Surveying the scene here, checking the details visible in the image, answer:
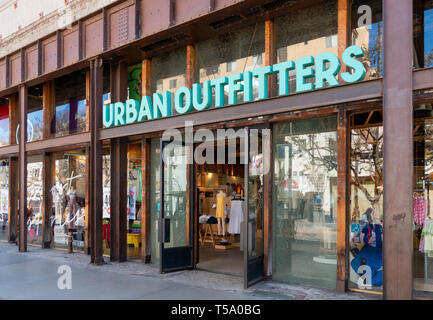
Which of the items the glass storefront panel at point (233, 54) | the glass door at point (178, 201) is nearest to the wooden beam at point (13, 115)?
the glass door at point (178, 201)

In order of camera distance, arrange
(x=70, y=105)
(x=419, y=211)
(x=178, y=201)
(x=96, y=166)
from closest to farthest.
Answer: (x=419, y=211) < (x=178, y=201) < (x=96, y=166) < (x=70, y=105)

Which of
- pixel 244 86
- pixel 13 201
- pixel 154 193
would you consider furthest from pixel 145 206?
pixel 13 201

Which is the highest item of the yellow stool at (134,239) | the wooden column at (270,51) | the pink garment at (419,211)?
the wooden column at (270,51)

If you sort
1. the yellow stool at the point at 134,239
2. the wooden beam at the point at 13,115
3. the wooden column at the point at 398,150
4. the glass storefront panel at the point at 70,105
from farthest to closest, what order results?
1. the wooden beam at the point at 13,115
2. the glass storefront panel at the point at 70,105
3. the yellow stool at the point at 134,239
4. the wooden column at the point at 398,150

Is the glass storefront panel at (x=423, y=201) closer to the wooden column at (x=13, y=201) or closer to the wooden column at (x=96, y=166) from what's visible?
the wooden column at (x=96, y=166)

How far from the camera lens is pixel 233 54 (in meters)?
8.51

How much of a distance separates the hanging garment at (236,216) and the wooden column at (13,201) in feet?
26.0

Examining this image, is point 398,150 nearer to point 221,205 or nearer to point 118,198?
point 118,198

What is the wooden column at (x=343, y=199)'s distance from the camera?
662 cm

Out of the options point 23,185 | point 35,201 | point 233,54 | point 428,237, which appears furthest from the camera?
point 35,201

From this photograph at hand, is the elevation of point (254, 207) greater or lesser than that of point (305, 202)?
lesser

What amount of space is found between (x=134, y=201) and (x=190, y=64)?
154 inches

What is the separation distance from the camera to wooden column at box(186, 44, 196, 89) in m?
8.98
